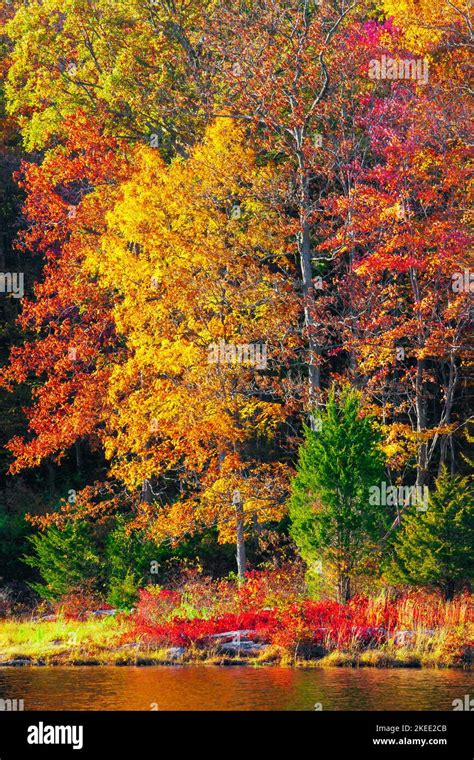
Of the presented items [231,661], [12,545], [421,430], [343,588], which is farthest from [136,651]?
[12,545]

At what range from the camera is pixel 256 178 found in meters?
28.9

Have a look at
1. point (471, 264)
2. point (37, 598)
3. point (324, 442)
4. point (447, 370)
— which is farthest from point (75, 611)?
point (447, 370)

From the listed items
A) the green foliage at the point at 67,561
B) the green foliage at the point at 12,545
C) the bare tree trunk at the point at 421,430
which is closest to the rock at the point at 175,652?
the green foliage at the point at 67,561

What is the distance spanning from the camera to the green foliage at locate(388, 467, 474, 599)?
24.6 metres

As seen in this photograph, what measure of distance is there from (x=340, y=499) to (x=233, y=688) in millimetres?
6292

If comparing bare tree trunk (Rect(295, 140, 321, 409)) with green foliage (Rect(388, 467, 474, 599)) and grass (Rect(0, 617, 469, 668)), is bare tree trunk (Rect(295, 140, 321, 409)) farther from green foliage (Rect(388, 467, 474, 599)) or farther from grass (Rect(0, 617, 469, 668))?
grass (Rect(0, 617, 469, 668))

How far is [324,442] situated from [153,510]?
6.83m

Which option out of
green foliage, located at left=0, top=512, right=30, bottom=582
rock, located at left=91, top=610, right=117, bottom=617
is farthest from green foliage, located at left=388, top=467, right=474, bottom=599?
green foliage, located at left=0, top=512, right=30, bottom=582

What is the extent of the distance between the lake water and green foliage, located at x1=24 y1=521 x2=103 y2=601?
22.9 feet

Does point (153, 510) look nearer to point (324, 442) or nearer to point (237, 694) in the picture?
point (324, 442)

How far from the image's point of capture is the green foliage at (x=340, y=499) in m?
25.0

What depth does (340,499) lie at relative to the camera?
985 inches

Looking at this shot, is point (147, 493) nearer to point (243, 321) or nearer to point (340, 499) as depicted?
point (243, 321)

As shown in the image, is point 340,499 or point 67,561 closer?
point 340,499
